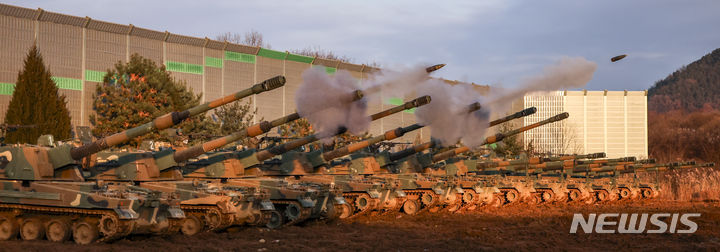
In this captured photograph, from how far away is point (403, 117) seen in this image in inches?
1854

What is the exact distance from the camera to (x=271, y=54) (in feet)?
130

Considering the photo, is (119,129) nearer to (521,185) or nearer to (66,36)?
(66,36)

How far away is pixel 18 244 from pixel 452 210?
14.5 m

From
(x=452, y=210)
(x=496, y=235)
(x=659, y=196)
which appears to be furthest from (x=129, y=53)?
(x=659, y=196)

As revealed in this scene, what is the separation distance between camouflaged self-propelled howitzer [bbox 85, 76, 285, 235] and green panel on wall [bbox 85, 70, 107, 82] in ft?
49.6

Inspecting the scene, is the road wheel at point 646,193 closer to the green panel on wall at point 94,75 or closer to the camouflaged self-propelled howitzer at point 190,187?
the green panel on wall at point 94,75

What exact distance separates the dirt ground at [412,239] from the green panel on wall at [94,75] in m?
15.2

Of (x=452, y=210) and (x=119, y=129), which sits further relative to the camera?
(x=119, y=129)

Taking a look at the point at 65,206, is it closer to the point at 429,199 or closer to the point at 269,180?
the point at 269,180

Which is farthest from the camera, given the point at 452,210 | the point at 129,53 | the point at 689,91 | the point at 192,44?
the point at 689,91

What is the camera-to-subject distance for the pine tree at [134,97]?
31406mm

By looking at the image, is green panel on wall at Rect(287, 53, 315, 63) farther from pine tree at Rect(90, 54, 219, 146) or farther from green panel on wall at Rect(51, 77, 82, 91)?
green panel on wall at Rect(51, 77, 82, 91)

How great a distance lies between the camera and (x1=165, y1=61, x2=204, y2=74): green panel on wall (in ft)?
116

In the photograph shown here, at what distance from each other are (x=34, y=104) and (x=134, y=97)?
12.2 feet
